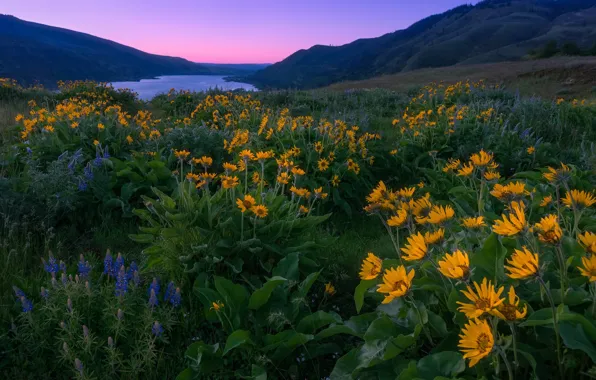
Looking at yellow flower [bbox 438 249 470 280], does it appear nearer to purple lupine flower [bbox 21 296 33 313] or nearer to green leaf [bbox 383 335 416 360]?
green leaf [bbox 383 335 416 360]

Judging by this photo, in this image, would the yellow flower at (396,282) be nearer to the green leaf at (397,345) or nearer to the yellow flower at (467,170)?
the green leaf at (397,345)

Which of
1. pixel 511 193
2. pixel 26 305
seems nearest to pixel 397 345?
pixel 511 193

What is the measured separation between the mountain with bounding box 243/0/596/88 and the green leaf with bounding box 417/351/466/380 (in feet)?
224

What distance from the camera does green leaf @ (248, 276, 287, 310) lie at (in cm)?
229

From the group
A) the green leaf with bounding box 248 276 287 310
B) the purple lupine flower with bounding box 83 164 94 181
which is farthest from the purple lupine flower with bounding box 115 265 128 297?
the purple lupine flower with bounding box 83 164 94 181

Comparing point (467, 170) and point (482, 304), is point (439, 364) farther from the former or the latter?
point (467, 170)

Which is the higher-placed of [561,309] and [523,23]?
[523,23]

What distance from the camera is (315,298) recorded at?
2797 millimetres

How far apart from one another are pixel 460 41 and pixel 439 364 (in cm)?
12431

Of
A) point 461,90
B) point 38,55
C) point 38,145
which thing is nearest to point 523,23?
Result: point 38,55

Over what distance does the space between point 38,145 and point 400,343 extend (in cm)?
438

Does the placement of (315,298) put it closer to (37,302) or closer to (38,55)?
(37,302)

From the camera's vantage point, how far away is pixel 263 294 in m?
2.32

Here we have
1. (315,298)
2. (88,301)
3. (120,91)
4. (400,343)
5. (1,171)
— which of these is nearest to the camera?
(400,343)
